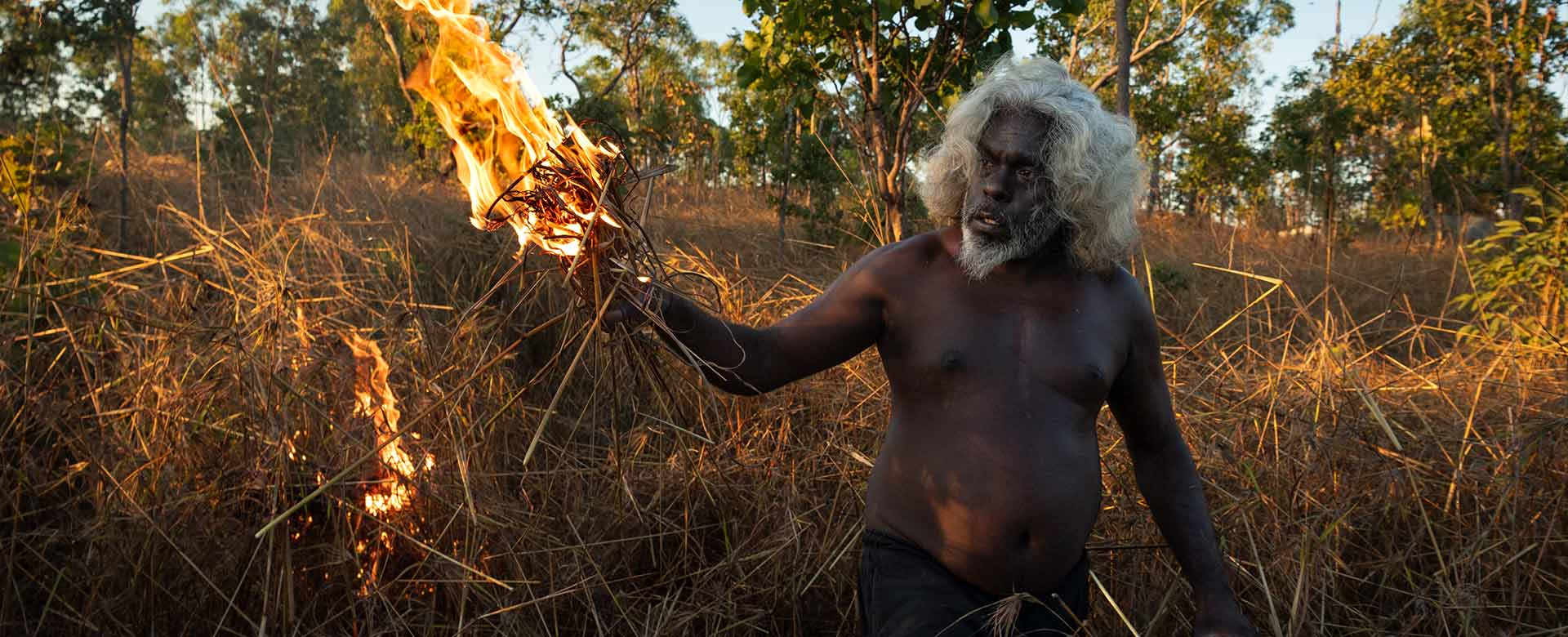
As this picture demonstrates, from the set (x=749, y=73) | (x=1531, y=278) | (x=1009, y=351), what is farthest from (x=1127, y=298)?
(x=1531, y=278)

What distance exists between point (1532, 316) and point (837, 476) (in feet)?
14.3

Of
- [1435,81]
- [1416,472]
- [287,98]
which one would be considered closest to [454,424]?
[1416,472]

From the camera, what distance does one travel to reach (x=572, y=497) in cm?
356

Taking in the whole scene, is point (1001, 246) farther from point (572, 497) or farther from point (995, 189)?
point (572, 497)

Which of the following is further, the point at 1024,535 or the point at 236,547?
the point at 236,547

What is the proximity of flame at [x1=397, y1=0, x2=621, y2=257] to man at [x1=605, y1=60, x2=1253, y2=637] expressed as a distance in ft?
0.84

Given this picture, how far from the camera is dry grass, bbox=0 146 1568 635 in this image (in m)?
2.95

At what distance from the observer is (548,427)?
4.34 m

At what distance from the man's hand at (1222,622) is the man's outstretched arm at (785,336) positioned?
911 mm

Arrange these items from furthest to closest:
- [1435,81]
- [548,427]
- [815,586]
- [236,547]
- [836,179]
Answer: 1. [1435,81]
2. [836,179]
3. [548,427]
4. [815,586]
5. [236,547]

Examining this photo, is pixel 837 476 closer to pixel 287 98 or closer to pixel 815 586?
pixel 815 586

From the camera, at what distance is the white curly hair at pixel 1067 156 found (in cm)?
209

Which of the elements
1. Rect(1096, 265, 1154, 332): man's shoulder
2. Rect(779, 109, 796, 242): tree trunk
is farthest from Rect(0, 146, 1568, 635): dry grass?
Rect(779, 109, 796, 242): tree trunk

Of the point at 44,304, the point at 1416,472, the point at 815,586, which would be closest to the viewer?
the point at 815,586
